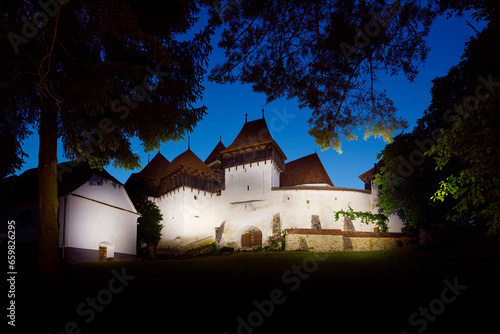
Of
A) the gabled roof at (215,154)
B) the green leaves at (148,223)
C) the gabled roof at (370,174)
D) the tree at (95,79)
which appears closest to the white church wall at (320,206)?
the gabled roof at (370,174)

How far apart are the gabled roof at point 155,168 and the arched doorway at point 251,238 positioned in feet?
48.5

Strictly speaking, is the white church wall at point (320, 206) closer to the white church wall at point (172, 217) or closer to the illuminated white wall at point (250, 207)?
the illuminated white wall at point (250, 207)

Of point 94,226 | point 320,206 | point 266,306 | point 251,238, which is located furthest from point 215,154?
point 266,306

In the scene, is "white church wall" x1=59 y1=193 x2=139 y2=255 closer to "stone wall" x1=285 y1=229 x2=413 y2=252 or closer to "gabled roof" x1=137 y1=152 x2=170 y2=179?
"stone wall" x1=285 y1=229 x2=413 y2=252

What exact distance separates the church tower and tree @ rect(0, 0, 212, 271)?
25571mm

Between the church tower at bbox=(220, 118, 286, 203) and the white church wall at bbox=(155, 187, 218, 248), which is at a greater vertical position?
the church tower at bbox=(220, 118, 286, 203)

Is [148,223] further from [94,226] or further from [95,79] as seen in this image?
[95,79]

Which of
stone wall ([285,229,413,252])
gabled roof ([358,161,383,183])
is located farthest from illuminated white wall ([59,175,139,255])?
gabled roof ([358,161,383,183])

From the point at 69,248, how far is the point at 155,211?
17005 millimetres

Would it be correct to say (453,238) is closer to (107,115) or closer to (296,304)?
(296,304)

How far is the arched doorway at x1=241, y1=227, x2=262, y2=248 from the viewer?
3538 centimetres

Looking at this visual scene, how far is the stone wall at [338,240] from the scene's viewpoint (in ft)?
91.7

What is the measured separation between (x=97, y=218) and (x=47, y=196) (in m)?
18.0

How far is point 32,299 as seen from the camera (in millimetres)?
6891
